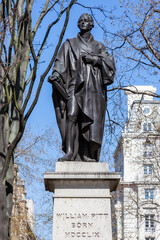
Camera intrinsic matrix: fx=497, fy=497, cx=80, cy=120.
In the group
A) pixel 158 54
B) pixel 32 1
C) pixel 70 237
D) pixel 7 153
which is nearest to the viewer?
pixel 70 237

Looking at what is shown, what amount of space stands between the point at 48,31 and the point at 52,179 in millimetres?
7585

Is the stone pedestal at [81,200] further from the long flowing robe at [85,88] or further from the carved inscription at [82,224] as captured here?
the long flowing robe at [85,88]

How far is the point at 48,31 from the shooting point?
14.3 meters

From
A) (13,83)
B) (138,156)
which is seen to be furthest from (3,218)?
(138,156)

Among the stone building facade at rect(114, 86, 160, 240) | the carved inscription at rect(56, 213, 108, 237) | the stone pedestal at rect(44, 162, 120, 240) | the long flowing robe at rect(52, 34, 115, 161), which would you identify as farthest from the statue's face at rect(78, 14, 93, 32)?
the stone building facade at rect(114, 86, 160, 240)

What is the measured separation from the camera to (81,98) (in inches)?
322

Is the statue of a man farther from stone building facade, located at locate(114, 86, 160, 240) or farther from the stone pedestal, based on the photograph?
stone building facade, located at locate(114, 86, 160, 240)

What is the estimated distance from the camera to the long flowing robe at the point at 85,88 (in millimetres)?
8055

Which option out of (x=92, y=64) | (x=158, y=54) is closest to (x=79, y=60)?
(x=92, y=64)

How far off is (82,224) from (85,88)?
223cm

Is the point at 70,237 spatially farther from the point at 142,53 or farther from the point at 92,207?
the point at 142,53

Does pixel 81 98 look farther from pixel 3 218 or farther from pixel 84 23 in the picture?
pixel 3 218

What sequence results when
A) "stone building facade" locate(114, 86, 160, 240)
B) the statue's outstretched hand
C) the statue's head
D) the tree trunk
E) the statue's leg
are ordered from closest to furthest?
1. the statue's leg
2. the statue's outstretched hand
3. the statue's head
4. the tree trunk
5. "stone building facade" locate(114, 86, 160, 240)

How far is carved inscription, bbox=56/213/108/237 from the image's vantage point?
7.31m
